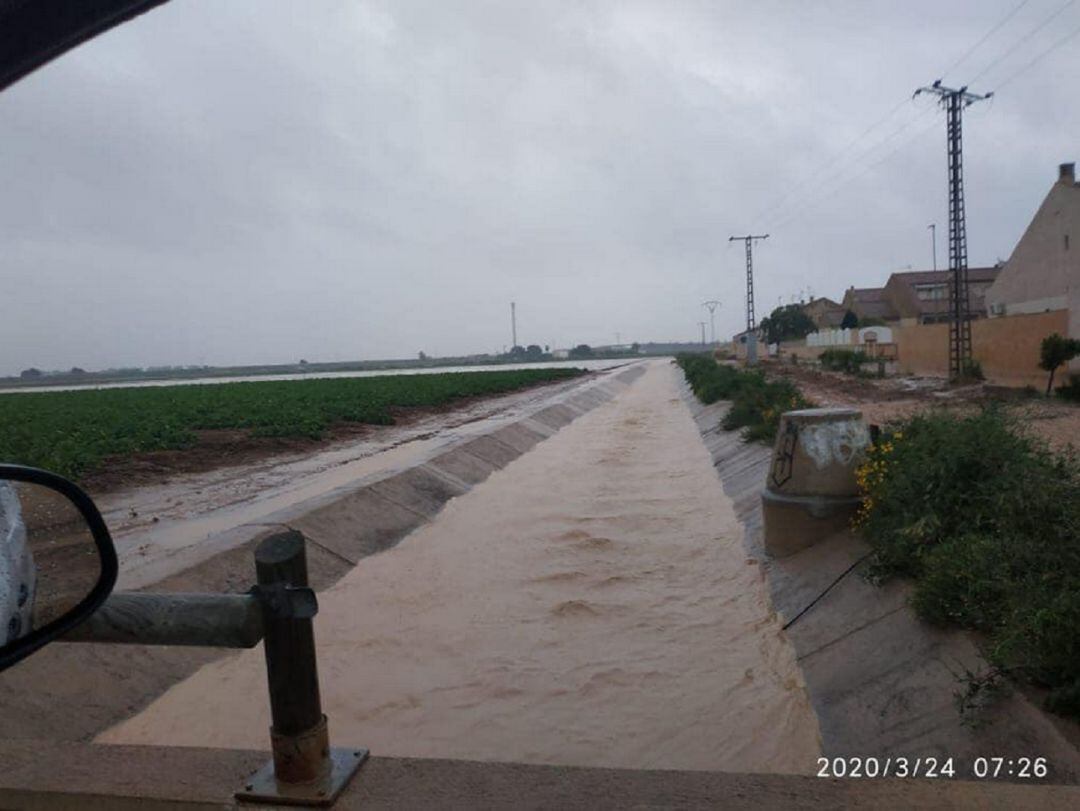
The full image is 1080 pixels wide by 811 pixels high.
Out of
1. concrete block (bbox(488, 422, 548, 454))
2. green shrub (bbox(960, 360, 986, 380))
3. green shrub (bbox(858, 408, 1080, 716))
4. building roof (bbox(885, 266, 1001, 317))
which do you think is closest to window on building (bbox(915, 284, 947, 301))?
building roof (bbox(885, 266, 1001, 317))

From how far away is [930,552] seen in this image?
565 cm

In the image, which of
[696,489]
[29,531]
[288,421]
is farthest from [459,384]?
[29,531]

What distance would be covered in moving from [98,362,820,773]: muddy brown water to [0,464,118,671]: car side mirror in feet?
11.7

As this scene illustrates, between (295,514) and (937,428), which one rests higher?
(937,428)

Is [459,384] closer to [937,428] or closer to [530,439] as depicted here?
[530,439]

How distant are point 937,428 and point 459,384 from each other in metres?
39.3

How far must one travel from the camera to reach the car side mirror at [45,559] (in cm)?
184

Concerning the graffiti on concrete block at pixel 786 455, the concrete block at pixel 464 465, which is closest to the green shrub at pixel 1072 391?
the concrete block at pixel 464 465

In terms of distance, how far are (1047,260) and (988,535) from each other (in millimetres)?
34316

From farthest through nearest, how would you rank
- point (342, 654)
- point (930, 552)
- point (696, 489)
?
point (696, 489) → point (342, 654) → point (930, 552)

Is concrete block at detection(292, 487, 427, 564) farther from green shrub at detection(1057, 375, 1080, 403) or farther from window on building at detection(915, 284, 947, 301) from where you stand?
window on building at detection(915, 284, 947, 301)

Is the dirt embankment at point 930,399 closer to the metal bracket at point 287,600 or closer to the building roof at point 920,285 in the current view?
the metal bracket at point 287,600
